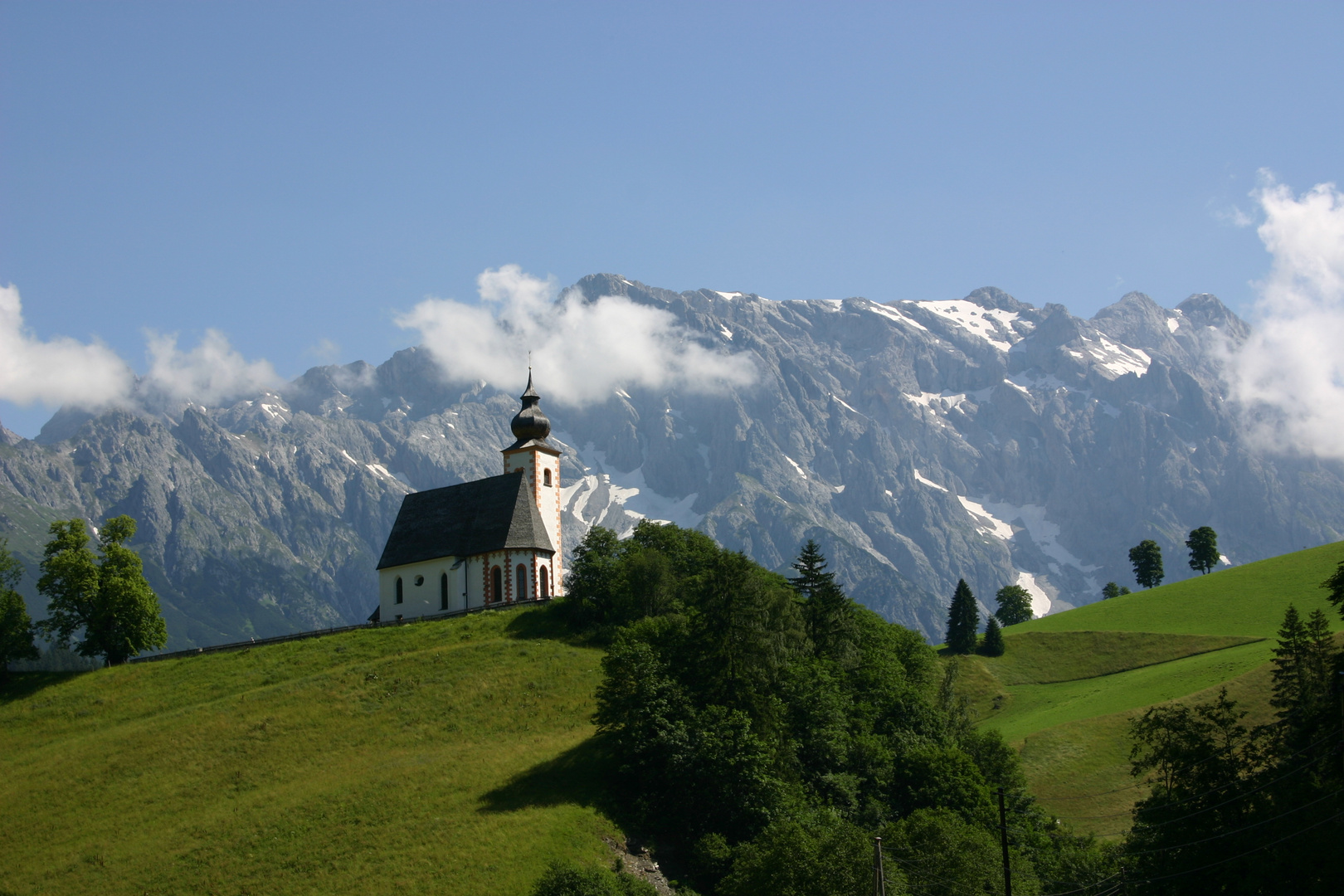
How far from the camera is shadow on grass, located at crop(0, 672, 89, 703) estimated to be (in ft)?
259

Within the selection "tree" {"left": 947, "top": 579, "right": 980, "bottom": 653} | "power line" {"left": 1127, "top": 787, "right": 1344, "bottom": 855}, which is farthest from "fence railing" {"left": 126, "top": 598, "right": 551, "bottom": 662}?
"tree" {"left": 947, "top": 579, "right": 980, "bottom": 653}

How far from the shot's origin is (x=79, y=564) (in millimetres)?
82812

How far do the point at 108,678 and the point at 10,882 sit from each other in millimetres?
28067

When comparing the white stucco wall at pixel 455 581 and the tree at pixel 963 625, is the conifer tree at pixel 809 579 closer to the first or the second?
the white stucco wall at pixel 455 581

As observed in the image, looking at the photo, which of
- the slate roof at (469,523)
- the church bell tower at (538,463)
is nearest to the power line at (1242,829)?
the slate roof at (469,523)

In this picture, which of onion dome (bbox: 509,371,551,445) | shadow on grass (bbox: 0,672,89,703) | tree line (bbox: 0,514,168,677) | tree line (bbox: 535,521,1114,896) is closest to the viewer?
tree line (bbox: 535,521,1114,896)

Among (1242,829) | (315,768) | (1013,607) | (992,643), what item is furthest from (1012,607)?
(1242,829)

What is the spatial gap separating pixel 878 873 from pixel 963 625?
101853 mm

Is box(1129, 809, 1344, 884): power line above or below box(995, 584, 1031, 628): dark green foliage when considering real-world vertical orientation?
below

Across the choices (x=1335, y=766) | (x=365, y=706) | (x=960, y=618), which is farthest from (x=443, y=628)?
(x=960, y=618)

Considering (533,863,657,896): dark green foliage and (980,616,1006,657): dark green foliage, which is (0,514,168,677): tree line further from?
(980,616,1006,657): dark green foliage

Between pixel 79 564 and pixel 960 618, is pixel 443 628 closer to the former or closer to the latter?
pixel 79 564

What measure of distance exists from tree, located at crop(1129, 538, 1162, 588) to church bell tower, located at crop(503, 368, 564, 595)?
4315 inches

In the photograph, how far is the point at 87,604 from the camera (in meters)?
83.2
